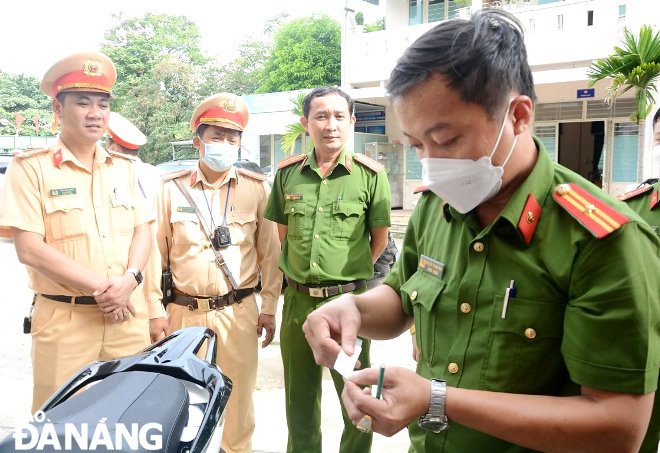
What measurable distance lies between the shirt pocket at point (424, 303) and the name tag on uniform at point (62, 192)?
1.77 metres

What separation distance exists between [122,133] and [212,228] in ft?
7.77

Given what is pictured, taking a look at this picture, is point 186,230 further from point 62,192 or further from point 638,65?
point 638,65

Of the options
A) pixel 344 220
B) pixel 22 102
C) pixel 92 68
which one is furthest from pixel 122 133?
pixel 22 102

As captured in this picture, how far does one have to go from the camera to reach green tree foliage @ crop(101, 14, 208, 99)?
34919 mm

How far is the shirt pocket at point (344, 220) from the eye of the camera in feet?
9.56

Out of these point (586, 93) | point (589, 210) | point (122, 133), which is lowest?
point (589, 210)

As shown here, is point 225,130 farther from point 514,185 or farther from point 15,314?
point 15,314

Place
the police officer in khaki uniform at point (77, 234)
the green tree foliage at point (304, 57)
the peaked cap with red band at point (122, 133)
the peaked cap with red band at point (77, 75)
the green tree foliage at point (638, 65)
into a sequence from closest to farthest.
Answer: the police officer in khaki uniform at point (77, 234) < the peaked cap with red band at point (77, 75) < the peaked cap with red band at point (122, 133) < the green tree foliage at point (638, 65) < the green tree foliage at point (304, 57)

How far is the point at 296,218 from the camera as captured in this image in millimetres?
2979

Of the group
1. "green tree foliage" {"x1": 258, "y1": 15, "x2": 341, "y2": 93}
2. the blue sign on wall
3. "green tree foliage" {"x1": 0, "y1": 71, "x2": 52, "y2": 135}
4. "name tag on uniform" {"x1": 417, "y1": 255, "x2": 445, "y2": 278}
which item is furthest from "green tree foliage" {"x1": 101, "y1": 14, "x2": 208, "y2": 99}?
"name tag on uniform" {"x1": 417, "y1": 255, "x2": 445, "y2": 278}

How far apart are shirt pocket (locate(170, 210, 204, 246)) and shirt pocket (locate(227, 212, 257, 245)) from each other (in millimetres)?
141

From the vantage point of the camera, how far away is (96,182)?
8.57 ft

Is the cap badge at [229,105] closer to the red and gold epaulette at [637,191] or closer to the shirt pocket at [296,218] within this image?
the shirt pocket at [296,218]

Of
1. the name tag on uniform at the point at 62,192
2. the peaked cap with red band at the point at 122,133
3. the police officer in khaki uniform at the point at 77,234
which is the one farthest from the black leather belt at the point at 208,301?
the peaked cap with red band at the point at 122,133
